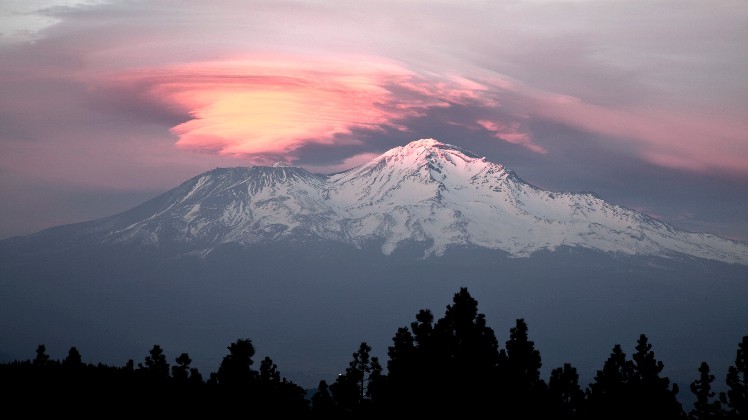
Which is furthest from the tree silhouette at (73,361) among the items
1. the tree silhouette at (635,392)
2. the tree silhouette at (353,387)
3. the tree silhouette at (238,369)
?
the tree silhouette at (635,392)

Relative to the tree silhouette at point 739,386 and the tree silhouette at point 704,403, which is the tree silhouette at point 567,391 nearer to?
the tree silhouette at point 704,403

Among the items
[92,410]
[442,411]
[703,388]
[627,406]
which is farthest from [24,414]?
[703,388]

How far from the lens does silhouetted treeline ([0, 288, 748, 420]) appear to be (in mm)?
69125

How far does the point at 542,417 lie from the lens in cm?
7012

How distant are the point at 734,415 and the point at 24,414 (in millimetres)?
48165

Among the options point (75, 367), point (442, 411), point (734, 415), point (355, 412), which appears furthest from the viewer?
point (75, 367)

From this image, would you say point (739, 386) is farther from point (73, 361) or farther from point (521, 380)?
point (73, 361)

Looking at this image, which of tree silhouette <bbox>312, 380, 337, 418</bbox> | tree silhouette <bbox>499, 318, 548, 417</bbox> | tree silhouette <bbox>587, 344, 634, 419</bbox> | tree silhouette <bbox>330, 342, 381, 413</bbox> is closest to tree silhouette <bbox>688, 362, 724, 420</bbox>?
tree silhouette <bbox>587, 344, 634, 419</bbox>

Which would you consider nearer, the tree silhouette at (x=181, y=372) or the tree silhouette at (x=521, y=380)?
the tree silhouette at (x=521, y=380)

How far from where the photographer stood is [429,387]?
68688mm

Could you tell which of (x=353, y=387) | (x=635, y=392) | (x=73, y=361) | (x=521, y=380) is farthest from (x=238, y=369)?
(x=635, y=392)

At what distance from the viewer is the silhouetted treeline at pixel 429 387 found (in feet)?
227

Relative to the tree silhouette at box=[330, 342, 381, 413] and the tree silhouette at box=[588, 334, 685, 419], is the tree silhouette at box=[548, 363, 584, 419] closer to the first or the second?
the tree silhouette at box=[588, 334, 685, 419]

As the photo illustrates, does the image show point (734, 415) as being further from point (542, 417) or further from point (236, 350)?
point (236, 350)
